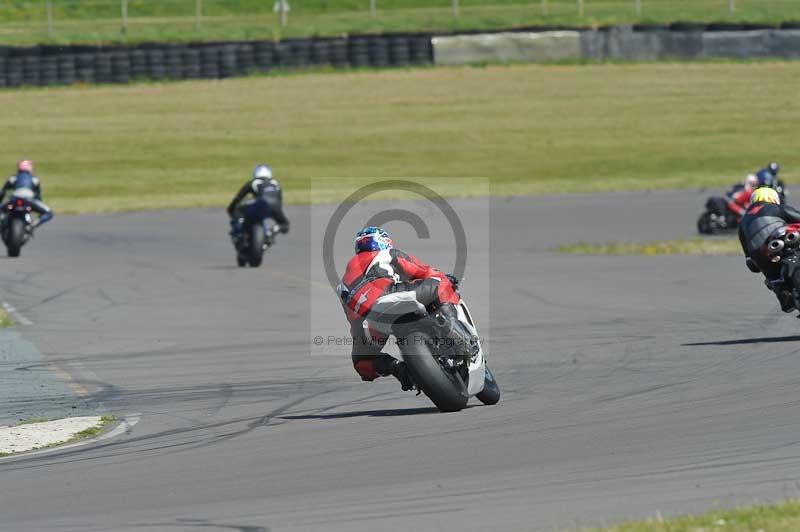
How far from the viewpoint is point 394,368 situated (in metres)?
10.3

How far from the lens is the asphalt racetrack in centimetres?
769

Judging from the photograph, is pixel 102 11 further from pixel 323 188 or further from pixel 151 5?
pixel 323 188

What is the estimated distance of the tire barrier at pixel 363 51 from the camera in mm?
42875

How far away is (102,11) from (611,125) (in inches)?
779

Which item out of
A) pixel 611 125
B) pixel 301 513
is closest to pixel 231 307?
pixel 301 513

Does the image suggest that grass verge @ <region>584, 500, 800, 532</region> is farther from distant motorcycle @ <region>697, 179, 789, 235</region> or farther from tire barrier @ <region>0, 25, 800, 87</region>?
tire barrier @ <region>0, 25, 800, 87</region>

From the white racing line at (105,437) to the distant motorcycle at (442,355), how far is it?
1952 mm

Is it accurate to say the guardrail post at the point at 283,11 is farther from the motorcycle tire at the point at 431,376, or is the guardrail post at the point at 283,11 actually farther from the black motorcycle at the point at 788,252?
the motorcycle tire at the point at 431,376

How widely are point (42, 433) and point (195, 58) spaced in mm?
34630

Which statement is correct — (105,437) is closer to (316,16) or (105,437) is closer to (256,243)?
(256,243)

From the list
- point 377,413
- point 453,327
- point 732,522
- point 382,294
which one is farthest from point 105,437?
point 732,522

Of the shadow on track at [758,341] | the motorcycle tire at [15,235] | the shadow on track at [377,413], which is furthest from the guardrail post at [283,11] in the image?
the shadow on track at [377,413]

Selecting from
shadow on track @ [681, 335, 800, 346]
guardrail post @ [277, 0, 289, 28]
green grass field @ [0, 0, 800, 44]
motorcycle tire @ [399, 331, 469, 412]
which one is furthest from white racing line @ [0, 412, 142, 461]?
guardrail post @ [277, 0, 289, 28]

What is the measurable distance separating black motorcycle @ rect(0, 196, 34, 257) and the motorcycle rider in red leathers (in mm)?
14982
